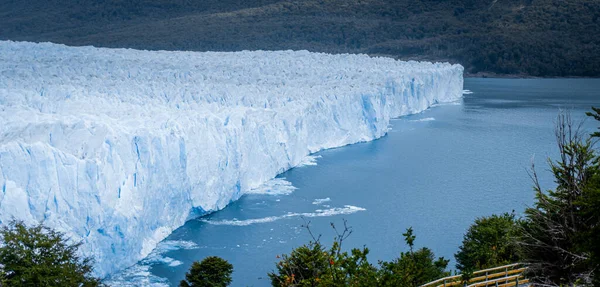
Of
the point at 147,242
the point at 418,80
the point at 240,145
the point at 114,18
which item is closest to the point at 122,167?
the point at 147,242

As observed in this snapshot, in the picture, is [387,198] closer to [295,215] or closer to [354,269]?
[295,215]

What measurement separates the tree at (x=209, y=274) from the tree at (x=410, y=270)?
9.29ft

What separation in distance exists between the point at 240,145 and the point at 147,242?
14.7ft

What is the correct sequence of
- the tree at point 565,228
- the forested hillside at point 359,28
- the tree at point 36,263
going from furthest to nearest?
the forested hillside at point 359,28, the tree at point 36,263, the tree at point 565,228

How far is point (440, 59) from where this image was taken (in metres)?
55.4

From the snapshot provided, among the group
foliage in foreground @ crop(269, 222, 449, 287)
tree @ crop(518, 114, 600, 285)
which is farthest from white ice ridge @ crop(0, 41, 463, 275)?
tree @ crop(518, 114, 600, 285)

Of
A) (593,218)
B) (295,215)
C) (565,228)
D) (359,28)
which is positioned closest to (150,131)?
(295,215)

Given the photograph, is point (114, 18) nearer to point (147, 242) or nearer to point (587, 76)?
point (587, 76)

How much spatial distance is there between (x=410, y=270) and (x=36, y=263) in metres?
4.81

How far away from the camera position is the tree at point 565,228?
21.1ft

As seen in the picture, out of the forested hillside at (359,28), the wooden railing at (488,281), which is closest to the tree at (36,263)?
the wooden railing at (488,281)

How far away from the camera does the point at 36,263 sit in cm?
888

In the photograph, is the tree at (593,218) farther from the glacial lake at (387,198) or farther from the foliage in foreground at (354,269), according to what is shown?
the glacial lake at (387,198)

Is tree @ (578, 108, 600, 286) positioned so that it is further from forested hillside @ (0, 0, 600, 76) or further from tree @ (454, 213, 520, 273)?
forested hillside @ (0, 0, 600, 76)
